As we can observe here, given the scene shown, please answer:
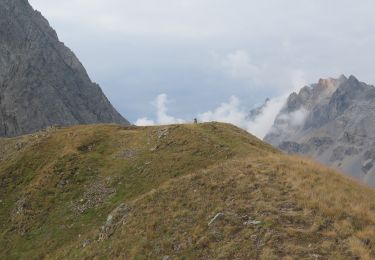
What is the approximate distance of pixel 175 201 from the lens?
31891mm

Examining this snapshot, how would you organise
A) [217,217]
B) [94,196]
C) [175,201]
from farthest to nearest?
1. [94,196]
2. [175,201]
3. [217,217]

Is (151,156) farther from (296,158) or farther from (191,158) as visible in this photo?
(296,158)

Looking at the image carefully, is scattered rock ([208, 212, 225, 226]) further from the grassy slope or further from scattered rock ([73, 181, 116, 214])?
scattered rock ([73, 181, 116, 214])

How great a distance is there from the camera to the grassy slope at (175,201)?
84.4 feet

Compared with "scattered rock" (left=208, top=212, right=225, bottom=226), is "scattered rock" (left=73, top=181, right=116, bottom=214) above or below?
above

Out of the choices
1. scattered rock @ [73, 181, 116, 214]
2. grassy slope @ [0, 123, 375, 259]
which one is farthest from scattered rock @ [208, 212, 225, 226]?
scattered rock @ [73, 181, 116, 214]

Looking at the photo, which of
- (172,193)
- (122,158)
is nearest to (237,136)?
(122,158)

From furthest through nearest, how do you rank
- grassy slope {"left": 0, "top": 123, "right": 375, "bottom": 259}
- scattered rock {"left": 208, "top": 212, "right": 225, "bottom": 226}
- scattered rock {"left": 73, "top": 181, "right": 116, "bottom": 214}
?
scattered rock {"left": 73, "top": 181, "right": 116, "bottom": 214} < scattered rock {"left": 208, "top": 212, "right": 225, "bottom": 226} < grassy slope {"left": 0, "top": 123, "right": 375, "bottom": 259}

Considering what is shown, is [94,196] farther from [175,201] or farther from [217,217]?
[217,217]

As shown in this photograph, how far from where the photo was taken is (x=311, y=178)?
104 ft

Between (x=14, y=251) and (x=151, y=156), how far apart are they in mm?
15715

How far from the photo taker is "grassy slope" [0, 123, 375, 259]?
25734 mm

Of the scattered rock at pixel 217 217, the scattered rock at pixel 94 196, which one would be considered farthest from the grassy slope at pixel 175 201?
the scattered rock at pixel 217 217

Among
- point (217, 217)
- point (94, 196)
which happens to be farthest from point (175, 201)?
point (94, 196)
